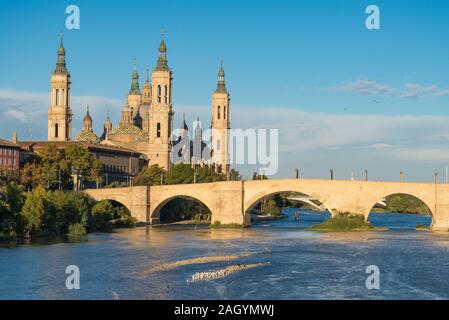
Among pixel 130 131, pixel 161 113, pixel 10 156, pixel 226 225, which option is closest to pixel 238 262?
pixel 226 225

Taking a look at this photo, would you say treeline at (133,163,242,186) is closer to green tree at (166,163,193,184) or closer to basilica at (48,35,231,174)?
green tree at (166,163,193,184)

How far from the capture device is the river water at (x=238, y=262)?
31516 millimetres

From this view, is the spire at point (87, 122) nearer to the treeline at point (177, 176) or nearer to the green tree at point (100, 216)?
the treeline at point (177, 176)

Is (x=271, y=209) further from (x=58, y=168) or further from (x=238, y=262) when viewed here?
(x=238, y=262)

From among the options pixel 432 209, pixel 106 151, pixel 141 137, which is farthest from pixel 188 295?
pixel 141 137

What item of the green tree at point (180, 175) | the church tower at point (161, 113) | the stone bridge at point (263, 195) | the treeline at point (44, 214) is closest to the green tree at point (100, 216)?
the treeline at point (44, 214)

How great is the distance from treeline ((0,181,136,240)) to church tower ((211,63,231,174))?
184 feet

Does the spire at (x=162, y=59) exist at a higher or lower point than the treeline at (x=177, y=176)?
higher

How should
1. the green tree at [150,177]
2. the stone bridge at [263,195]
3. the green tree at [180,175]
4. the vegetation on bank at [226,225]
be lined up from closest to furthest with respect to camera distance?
the stone bridge at [263,195] → the vegetation on bank at [226,225] → the green tree at [180,175] → the green tree at [150,177]

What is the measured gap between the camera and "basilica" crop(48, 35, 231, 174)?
101750 mm

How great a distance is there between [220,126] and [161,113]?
18.1 metres

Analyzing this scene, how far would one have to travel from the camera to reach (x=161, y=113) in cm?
10206
